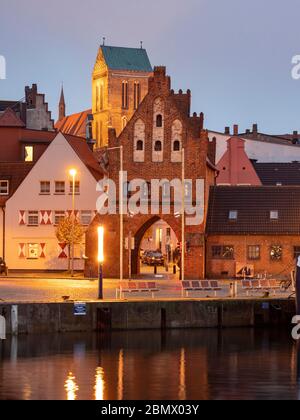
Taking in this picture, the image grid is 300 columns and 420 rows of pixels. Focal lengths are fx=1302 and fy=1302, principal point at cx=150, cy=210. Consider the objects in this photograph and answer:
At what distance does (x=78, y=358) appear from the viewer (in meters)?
54.7

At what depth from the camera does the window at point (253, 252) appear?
8275 cm

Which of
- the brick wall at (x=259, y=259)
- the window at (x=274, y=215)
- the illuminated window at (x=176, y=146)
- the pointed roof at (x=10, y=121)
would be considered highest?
the pointed roof at (x=10, y=121)

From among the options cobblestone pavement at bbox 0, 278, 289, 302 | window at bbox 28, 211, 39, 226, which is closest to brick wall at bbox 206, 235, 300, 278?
cobblestone pavement at bbox 0, 278, 289, 302

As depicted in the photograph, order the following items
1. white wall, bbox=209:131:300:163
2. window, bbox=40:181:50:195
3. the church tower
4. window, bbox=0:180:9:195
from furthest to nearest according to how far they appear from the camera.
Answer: the church tower
white wall, bbox=209:131:300:163
window, bbox=0:180:9:195
window, bbox=40:181:50:195

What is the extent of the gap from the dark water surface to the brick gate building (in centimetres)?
2024

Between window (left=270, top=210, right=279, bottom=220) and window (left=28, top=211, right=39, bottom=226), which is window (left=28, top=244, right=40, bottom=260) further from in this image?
window (left=270, top=210, right=279, bottom=220)

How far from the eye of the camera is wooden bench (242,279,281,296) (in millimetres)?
68812

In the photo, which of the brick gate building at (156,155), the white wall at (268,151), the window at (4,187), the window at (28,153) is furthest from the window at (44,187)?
the white wall at (268,151)

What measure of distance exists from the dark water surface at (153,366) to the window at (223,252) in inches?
718

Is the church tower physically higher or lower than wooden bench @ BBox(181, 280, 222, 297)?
higher

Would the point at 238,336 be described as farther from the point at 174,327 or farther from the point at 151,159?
the point at 151,159

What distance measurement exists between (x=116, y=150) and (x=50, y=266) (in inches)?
464

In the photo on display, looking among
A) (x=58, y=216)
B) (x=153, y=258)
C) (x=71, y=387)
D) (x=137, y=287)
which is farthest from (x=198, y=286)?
(x=153, y=258)

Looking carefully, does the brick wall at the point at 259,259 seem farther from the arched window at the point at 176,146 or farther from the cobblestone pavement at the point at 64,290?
the arched window at the point at 176,146
